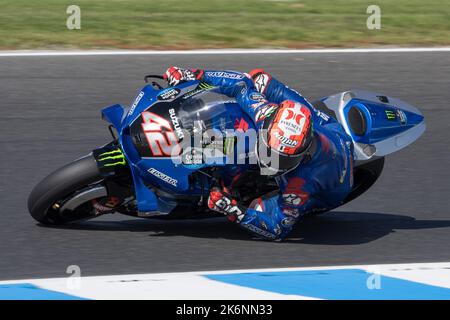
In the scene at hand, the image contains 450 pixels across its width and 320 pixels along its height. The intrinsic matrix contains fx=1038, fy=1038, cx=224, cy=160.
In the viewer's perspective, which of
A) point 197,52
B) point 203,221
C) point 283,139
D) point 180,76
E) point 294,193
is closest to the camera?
point 283,139

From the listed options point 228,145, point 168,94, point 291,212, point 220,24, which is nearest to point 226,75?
point 168,94

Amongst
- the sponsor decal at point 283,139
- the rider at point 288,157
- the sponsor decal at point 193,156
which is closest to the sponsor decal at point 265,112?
the rider at point 288,157

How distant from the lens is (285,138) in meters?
6.00

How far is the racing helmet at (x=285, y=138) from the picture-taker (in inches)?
237

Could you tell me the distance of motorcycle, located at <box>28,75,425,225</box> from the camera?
20.4 ft

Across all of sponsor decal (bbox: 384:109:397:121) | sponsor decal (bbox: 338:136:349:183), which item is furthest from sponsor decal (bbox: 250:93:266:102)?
sponsor decal (bbox: 384:109:397:121)

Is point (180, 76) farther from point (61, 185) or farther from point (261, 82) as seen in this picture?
point (61, 185)

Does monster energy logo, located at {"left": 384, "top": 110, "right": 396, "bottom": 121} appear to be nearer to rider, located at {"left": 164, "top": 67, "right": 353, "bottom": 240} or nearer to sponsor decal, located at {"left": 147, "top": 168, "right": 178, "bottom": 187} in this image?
rider, located at {"left": 164, "top": 67, "right": 353, "bottom": 240}

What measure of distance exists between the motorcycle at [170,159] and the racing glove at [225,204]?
10 centimetres

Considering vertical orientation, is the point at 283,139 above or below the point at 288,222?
above

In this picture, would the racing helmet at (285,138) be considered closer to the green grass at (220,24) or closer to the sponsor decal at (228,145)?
the sponsor decal at (228,145)

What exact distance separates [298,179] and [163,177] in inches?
32.9

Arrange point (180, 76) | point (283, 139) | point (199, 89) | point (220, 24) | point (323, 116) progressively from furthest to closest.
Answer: point (220, 24) < point (323, 116) < point (180, 76) < point (199, 89) < point (283, 139)
